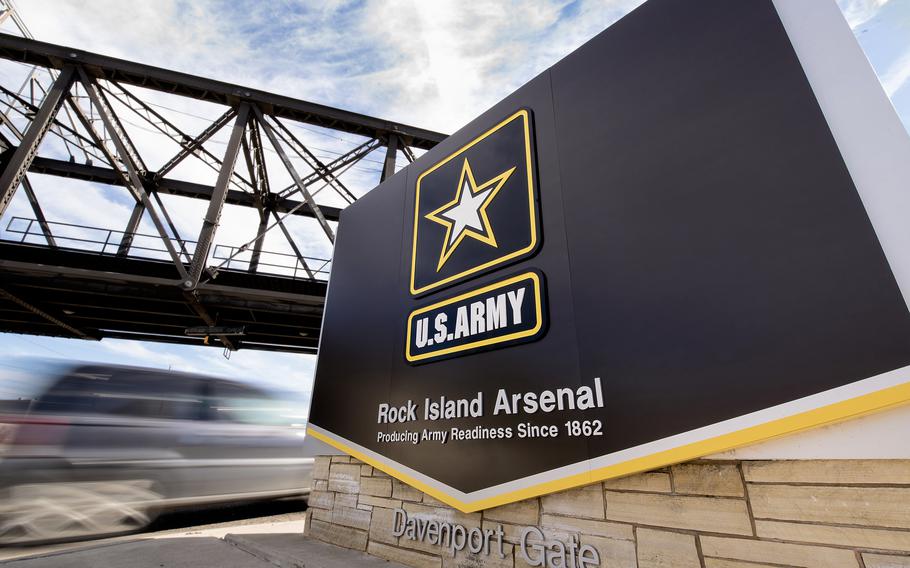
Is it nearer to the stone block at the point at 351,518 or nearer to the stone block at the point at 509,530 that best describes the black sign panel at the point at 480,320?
the stone block at the point at 509,530

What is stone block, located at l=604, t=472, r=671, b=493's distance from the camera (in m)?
1.71

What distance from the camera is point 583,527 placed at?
1869mm

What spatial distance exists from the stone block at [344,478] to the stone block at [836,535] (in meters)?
2.72

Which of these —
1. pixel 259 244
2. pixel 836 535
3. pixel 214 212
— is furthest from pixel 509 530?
pixel 259 244

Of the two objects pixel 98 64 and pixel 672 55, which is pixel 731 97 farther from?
pixel 98 64

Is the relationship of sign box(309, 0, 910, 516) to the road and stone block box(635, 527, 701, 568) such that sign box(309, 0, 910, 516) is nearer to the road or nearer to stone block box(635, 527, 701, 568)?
stone block box(635, 527, 701, 568)

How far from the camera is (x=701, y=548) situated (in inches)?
60.5

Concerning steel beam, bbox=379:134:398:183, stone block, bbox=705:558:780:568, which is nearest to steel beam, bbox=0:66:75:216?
steel beam, bbox=379:134:398:183

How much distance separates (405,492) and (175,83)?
479 inches

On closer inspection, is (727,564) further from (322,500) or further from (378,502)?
(322,500)

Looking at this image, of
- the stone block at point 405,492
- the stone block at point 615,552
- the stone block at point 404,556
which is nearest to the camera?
the stone block at point 615,552

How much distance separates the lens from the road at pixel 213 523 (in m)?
3.62

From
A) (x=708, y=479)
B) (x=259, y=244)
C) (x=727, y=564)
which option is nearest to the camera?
(x=727, y=564)

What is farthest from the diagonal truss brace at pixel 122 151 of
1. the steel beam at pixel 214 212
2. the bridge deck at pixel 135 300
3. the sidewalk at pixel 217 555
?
the sidewalk at pixel 217 555
